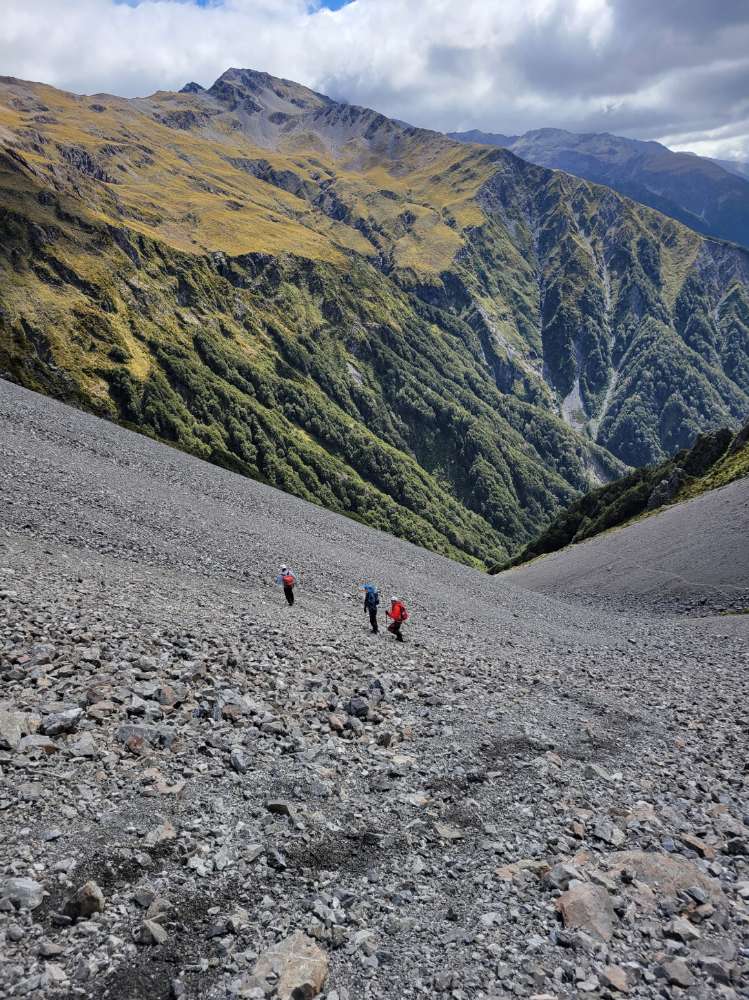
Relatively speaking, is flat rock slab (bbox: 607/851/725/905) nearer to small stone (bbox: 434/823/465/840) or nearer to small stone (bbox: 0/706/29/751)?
small stone (bbox: 434/823/465/840)

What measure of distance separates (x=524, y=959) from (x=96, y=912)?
6.11 metres

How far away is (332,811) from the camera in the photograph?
11656mm

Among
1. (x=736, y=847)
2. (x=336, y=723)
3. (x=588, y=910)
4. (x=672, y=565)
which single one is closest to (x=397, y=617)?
(x=336, y=723)

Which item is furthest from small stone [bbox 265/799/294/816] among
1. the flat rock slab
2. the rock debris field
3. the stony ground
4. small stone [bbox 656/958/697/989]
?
the stony ground

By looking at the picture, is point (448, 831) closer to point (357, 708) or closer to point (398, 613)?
point (357, 708)

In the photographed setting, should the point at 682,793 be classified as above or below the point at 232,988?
above

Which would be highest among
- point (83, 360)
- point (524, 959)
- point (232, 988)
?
point (83, 360)

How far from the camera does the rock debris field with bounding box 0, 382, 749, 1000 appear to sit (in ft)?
27.2

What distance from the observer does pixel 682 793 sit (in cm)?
1395

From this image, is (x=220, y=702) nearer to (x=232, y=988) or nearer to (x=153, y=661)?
(x=153, y=661)

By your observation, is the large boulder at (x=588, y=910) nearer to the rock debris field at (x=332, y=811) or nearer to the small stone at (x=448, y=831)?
the rock debris field at (x=332, y=811)

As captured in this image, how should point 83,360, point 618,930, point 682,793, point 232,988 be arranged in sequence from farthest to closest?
point 83,360
point 682,793
point 618,930
point 232,988

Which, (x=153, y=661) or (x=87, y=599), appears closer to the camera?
(x=153, y=661)

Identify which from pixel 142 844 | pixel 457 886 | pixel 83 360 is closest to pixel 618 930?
pixel 457 886
